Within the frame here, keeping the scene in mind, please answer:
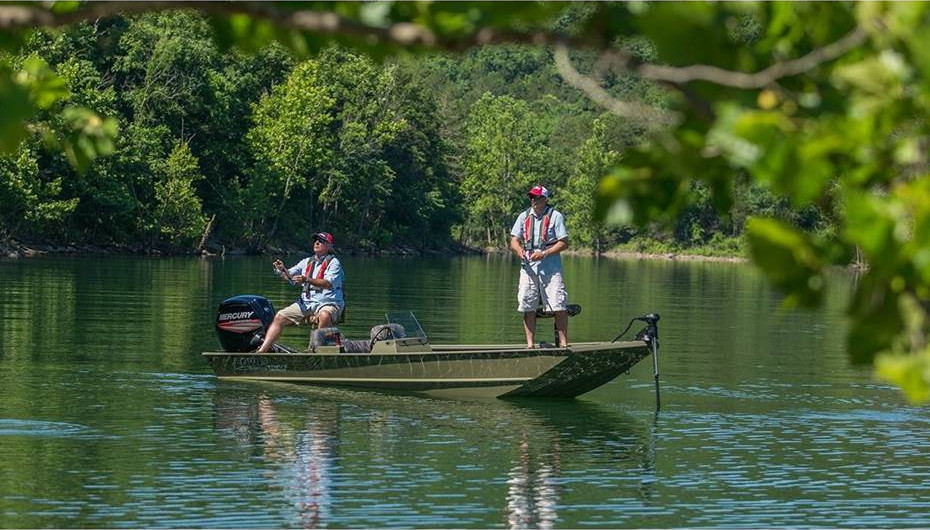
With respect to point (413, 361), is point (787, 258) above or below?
above

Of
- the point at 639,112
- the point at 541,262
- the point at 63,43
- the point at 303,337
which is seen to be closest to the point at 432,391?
the point at 541,262

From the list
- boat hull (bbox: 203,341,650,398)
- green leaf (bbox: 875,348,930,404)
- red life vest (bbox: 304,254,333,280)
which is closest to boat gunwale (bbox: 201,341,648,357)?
boat hull (bbox: 203,341,650,398)

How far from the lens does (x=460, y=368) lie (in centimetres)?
1877

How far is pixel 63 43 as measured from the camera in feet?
227

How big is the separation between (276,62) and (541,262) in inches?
3081

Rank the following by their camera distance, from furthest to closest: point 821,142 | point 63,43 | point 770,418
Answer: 1. point 63,43
2. point 770,418
3. point 821,142

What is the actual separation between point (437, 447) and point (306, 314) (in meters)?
4.89

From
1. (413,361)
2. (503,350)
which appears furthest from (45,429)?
(503,350)

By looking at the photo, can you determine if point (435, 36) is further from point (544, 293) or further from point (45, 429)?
point (544, 293)

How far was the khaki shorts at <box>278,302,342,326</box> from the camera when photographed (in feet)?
64.5

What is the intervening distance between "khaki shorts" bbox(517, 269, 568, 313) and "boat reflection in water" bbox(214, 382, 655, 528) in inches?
44.7

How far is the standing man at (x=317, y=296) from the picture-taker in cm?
1964

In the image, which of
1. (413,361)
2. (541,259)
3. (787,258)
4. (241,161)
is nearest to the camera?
(787,258)

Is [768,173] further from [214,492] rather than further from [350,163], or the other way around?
[350,163]
